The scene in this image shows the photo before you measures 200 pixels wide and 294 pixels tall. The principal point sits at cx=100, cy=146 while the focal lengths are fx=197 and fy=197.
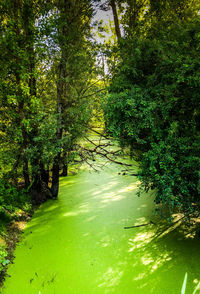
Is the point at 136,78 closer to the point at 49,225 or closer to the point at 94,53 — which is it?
the point at 94,53

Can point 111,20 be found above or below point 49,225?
above

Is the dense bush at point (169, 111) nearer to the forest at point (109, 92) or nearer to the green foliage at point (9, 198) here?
the forest at point (109, 92)

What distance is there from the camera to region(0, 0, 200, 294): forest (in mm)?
2482

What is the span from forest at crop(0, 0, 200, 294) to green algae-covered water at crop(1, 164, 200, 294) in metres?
0.29

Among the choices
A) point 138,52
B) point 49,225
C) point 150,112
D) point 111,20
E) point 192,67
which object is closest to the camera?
point 192,67

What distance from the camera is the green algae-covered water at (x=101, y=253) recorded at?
2.19 meters

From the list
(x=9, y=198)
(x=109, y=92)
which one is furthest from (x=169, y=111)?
(x=9, y=198)

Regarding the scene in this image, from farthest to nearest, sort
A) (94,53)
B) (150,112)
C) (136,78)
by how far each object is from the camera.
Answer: (94,53) < (136,78) < (150,112)

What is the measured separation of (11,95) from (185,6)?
3.56 meters

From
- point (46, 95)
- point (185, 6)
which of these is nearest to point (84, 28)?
point (46, 95)

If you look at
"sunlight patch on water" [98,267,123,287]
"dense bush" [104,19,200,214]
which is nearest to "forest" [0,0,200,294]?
"dense bush" [104,19,200,214]

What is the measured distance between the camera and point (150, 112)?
2527 millimetres

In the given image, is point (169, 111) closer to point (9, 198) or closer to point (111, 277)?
point (111, 277)

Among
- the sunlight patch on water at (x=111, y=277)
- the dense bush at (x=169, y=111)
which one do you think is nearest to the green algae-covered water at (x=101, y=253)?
the sunlight patch on water at (x=111, y=277)
